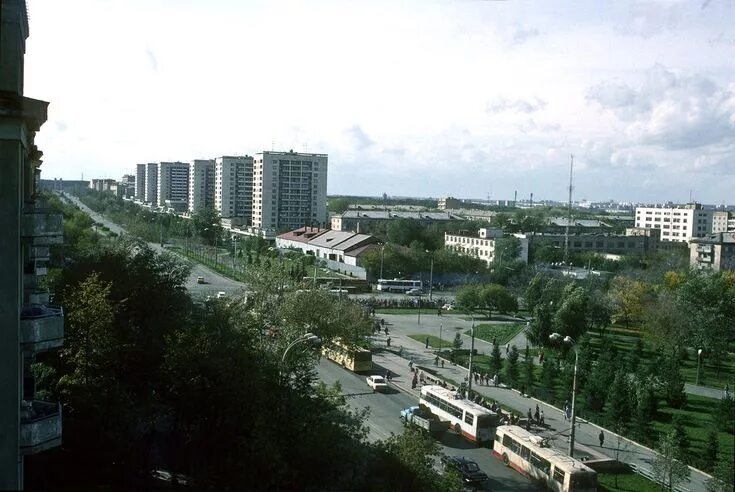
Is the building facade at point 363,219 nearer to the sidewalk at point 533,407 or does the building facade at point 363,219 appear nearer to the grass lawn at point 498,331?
the grass lawn at point 498,331

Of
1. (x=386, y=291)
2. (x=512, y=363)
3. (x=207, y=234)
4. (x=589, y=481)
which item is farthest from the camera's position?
(x=207, y=234)

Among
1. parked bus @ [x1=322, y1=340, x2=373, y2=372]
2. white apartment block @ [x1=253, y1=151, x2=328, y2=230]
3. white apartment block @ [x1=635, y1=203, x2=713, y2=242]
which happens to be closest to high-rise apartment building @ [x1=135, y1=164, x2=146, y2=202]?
white apartment block @ [x1=253, y1=151, x2=328, y2=230]

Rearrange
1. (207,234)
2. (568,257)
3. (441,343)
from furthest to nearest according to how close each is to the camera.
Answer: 1. (207,234)
2. (568,257)
3. (441,343)

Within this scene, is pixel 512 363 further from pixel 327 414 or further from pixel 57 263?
pixel 57 263

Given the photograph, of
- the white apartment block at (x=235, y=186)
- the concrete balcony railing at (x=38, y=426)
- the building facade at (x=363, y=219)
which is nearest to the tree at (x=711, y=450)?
the concrete balcony railing at (x=38, y=426)

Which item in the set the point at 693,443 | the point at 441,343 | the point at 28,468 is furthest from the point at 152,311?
the point at 441,343

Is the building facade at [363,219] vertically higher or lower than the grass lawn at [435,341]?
higher

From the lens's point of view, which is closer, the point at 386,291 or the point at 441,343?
the point at 441,343
